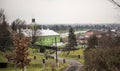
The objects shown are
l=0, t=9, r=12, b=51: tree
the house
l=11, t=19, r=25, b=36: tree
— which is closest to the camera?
l=0, t=9, r=12, b=51: tree

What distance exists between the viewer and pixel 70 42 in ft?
146

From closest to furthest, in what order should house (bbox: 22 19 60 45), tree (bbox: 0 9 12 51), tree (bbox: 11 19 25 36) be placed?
1. tree (bbox: 0 9 12 51)
2. tree (bbox: 11 19 25 36)
3. house (bbox: 22 19 60 45)

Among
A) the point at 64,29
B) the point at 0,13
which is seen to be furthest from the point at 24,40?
the point at 64,29

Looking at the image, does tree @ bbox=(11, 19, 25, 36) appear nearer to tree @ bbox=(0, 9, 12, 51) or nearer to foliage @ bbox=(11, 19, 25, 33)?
foliage @ bbox=(11, 19, 25, 33)

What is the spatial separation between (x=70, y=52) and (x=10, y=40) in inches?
541

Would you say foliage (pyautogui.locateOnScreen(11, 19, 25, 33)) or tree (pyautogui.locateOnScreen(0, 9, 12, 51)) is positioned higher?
foliage (pyautogui.locateOnScreen(11, 19, 25, 33))

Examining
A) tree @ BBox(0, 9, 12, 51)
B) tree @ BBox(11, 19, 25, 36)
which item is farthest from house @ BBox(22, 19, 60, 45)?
tree @ BBox(0, 9, 12, 51)

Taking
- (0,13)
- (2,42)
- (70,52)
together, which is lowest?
(70,52)

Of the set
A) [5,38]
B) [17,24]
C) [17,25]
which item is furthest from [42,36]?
[5,38]

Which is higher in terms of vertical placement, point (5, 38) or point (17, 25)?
point (17, 25)

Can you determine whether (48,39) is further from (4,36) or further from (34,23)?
(4,36)

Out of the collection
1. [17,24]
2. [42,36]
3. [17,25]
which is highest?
[17,24]

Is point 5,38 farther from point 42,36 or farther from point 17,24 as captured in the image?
point 42,36

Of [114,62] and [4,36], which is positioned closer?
[114,62]
